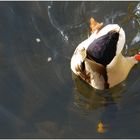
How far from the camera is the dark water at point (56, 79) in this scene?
15.2ft

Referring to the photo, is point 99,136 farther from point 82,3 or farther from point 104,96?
point 82,3

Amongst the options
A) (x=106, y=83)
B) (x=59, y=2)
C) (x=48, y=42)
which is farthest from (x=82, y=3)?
(x=106, y=83)

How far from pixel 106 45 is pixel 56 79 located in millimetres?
783

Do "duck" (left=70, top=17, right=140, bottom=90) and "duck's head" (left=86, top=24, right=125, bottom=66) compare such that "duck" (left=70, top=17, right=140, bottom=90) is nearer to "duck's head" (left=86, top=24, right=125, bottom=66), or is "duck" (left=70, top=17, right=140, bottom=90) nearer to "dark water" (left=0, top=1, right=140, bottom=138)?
"duck's head" (left=86, top=24, right=125, bottom=66)

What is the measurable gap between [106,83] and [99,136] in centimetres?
48

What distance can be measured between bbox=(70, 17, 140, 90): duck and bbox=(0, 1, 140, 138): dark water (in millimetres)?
104

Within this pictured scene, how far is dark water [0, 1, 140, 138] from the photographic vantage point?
4.62 m

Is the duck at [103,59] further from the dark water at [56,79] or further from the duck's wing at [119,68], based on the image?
the dark water at [56,79]

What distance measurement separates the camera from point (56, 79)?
15.9 feet

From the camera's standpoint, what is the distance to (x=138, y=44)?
5012 mm

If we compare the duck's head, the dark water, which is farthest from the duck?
the dark water


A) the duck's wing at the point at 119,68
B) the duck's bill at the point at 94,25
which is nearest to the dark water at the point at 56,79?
the duck's wing at the point at 119,68

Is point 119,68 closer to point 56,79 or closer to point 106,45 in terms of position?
point 106,45

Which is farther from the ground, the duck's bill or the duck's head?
the duck's bill
